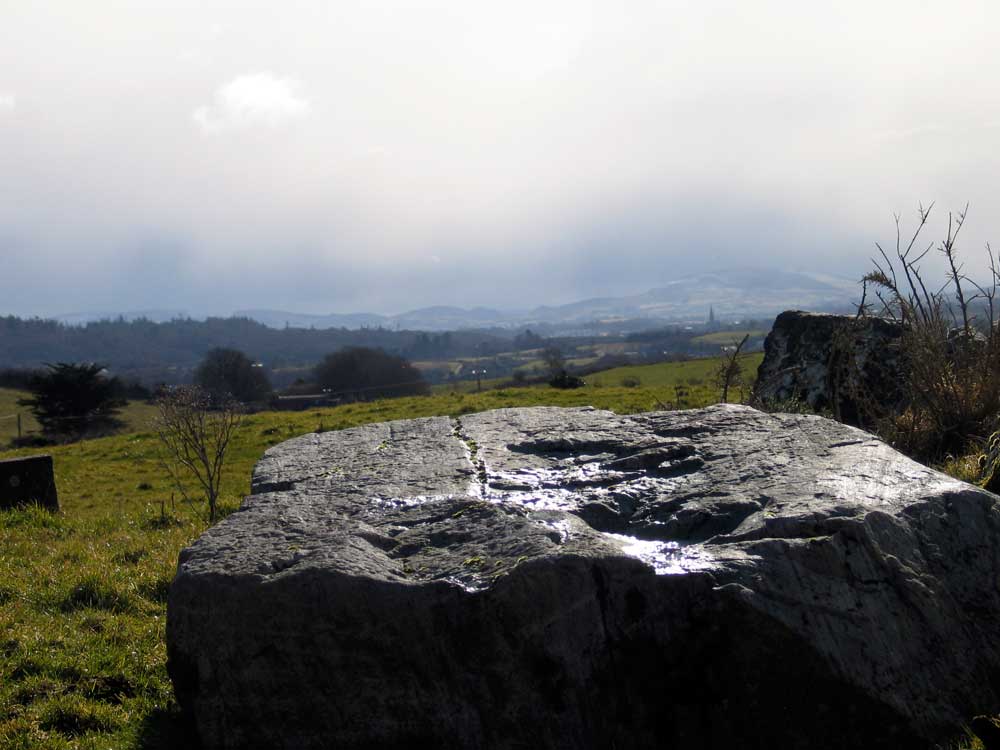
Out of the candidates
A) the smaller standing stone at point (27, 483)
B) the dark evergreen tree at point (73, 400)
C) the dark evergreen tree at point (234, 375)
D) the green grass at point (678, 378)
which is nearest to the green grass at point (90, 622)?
the smaller standing stone at point (27, 483)

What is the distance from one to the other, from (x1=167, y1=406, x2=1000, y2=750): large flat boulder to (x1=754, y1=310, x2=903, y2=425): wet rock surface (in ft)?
21.5

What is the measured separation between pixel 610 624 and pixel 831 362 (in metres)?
9.50

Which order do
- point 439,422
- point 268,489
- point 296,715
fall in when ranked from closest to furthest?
point 296,715, point 268,489, point 439,422

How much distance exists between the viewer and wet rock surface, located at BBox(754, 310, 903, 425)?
40.1ft

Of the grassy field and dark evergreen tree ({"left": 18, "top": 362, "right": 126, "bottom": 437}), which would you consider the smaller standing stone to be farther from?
dark evergreen tree ({"left": 18, "top": 362, "right": 126, "bottom": 437})

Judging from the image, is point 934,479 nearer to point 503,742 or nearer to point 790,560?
point 790,560

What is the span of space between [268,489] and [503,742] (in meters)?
2.89

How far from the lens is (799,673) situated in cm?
438

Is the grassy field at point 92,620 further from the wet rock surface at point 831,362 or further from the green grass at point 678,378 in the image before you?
the green grass at point 678,378

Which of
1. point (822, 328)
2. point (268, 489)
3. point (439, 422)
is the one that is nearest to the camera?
point (268, 489)

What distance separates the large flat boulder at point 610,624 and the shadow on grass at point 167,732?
25 cm

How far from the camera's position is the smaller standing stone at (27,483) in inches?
517

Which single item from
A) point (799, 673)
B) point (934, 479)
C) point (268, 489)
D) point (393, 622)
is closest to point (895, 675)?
point (799, 673)

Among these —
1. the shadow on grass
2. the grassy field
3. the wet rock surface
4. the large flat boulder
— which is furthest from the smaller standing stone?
the wet rock surface
